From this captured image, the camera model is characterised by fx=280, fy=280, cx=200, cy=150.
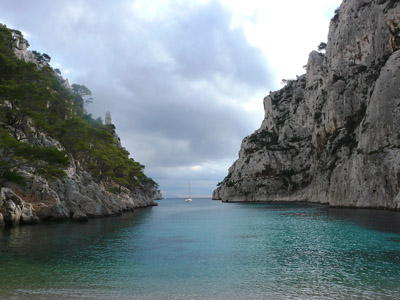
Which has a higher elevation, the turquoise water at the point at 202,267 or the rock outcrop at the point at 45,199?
the rock outcrop at the point at 45,199

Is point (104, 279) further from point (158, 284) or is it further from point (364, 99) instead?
point (364, 99)

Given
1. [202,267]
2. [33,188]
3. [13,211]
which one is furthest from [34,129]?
[202,267]

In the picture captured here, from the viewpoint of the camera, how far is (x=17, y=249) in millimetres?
21469

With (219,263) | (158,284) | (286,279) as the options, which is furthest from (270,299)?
(219,263)

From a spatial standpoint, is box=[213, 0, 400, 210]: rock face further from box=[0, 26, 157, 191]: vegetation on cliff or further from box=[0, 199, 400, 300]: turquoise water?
box=[0, 26, 157, 191]: vegetation on cliff

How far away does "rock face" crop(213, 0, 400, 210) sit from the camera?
59.3m

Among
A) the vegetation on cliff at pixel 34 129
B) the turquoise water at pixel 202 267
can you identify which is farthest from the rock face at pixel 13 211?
the turquoise water at pixel 202 267

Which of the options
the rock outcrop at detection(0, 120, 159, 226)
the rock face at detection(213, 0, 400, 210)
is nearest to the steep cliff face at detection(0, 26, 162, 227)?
the rock outcrop at detection(0, 120, 159, 226)

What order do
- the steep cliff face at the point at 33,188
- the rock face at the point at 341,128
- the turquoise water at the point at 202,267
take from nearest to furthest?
1. the turquoise water at the point at 202,267
2. the steep cliff face at the point at 33,188
3. the rock face at the point at 341,128

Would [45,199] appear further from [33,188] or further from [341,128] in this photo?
[341,128]

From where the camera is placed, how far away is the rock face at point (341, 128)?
59281 mm

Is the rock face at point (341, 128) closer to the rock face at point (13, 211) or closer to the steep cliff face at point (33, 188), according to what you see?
the steep cliff face at point (33, 188)

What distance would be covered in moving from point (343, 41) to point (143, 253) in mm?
95441

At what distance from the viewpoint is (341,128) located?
84938 mm
